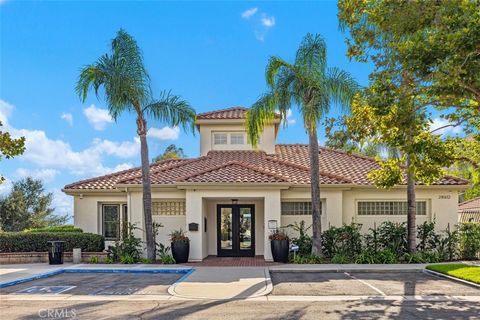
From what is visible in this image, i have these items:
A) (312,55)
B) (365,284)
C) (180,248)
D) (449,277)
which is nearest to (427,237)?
(449,277)

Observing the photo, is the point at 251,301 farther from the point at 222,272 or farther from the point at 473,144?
the point at 473,144

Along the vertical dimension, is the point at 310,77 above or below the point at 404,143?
above

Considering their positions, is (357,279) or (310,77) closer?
(357,279)

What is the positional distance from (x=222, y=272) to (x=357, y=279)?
14.1ft

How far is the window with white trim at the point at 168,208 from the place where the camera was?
1758 centimetres

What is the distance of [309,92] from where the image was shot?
591 inches

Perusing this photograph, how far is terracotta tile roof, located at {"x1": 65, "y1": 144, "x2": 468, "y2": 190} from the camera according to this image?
16688 mm

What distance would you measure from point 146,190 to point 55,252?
4.22 metres

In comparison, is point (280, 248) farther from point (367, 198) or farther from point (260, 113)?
point (260, 113)

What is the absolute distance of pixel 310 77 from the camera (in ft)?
48.6

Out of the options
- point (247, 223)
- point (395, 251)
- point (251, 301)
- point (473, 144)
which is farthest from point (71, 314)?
point (473, 144)

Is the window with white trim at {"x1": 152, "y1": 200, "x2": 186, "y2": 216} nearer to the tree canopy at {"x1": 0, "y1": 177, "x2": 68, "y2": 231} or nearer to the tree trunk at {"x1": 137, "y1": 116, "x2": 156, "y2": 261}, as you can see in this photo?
the tree trunk at {"x1": 137, "y1": 116, "x2": 156, "y2": 261}

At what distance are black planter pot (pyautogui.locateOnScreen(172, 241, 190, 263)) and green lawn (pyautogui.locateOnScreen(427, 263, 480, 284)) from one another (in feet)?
28.8

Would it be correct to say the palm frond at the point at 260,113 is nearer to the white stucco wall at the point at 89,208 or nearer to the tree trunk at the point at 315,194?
the tree trunk at the point at 315,194
